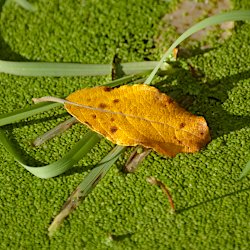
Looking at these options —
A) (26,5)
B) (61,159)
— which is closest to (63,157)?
(61,159)

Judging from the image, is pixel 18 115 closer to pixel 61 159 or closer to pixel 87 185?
pixel 61 159

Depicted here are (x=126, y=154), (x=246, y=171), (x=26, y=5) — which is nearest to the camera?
(x=246, y=171)

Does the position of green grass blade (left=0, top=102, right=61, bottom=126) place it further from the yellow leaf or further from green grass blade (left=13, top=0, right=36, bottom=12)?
green grass blade (left=13, top=0, right=36, bottom=12)

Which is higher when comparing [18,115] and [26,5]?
[26,5]

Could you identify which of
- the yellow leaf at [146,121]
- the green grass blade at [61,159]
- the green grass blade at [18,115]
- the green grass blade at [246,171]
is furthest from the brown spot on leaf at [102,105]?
the green grass blade at [246,171]

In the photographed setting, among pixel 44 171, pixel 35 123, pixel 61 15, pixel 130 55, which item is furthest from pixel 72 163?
pixel 61 15

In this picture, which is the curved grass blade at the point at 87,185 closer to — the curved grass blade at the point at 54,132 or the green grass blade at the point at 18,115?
the curved grass blade at the point at 54,132
